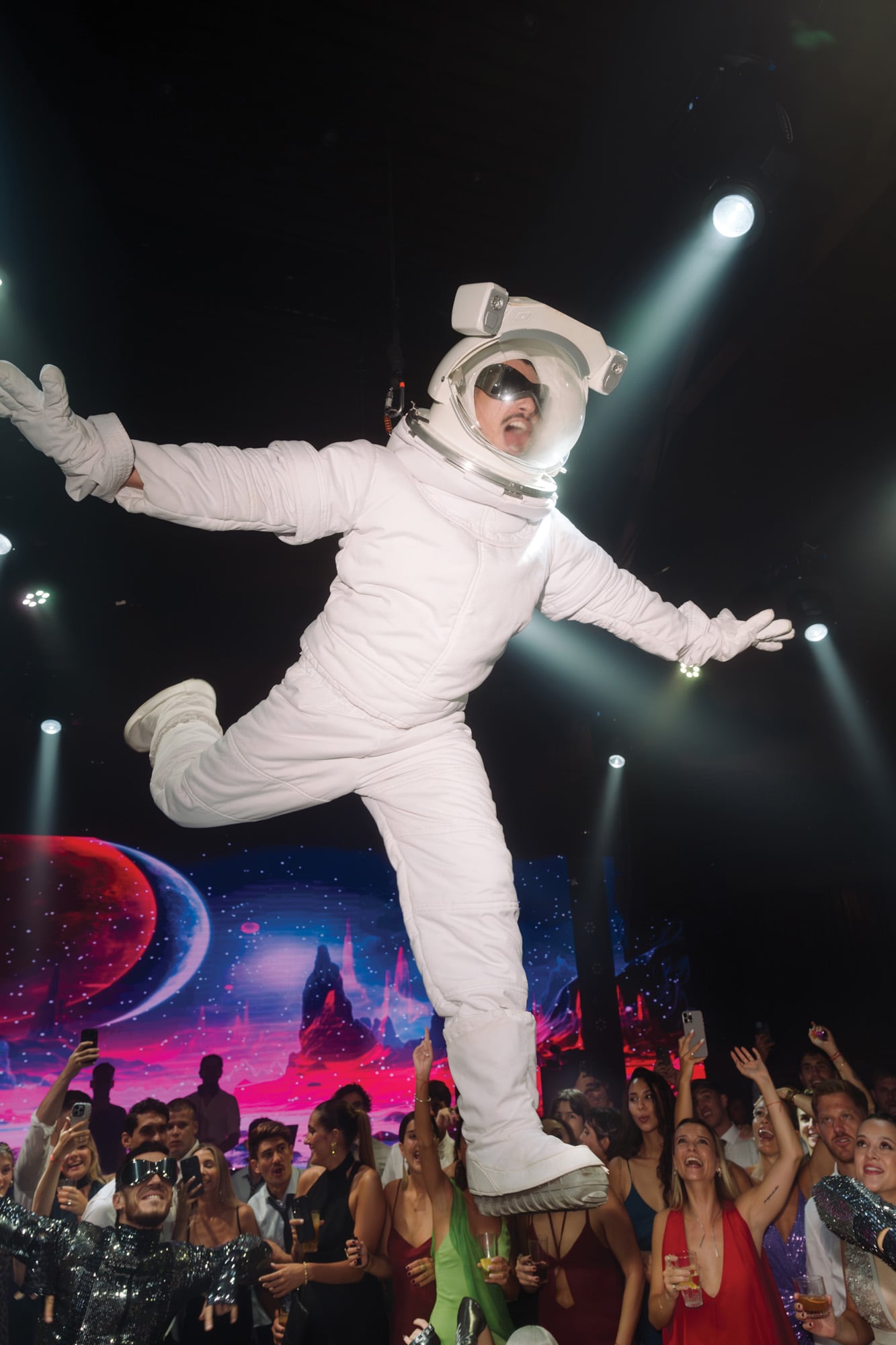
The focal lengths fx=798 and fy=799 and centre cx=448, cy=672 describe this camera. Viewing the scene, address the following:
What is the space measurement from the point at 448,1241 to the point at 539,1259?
1.03 feet

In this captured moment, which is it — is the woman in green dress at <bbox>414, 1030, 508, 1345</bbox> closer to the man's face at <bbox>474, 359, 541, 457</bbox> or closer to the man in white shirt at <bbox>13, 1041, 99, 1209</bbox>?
the man in white shirt at <bbox>13, 1041, 99, 1209</bbox>

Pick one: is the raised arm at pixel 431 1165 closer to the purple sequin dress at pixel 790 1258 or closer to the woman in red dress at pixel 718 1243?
the woman in red dress at pixel 718 1243

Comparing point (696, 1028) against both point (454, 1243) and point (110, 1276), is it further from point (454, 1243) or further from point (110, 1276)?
point (110, 1276)

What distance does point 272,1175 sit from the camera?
3668 millimetres

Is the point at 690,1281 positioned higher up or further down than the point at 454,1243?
further down

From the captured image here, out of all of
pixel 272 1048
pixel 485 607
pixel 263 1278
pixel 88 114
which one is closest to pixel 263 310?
pixel 88 114

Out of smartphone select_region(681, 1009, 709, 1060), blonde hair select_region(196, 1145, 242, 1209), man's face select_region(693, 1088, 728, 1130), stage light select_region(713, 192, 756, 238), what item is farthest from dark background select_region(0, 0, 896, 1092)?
blonde hair select_region(196, 1145, 242, 1209)

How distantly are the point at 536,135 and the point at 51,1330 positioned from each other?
4554 mm

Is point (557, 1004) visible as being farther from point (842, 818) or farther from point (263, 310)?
point (263, 310)

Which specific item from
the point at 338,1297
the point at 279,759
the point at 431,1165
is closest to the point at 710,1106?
the point at 431,1165

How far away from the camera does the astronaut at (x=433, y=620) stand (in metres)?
1.65

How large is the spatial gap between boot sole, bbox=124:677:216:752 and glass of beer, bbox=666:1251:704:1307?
7.28ft

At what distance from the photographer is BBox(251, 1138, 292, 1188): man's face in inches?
145

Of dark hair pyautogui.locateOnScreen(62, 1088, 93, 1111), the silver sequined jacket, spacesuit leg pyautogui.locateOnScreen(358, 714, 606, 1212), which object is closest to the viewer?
spacesuit leg pyautogui.locateOnScreen(358, 714, 606, 1212)
